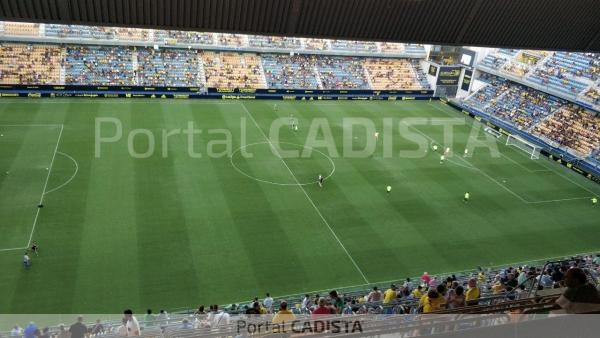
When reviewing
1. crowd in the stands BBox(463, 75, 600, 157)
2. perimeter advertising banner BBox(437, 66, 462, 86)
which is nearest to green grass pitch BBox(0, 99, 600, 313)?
crowd in the stands BBox(463, 75, 600, 157)

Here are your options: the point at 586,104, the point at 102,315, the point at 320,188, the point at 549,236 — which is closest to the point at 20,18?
the point at 102,315

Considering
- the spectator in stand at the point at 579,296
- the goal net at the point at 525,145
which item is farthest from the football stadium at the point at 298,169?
the goal net at the point at 525,145

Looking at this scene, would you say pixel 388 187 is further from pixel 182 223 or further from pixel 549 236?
pixel 182 223

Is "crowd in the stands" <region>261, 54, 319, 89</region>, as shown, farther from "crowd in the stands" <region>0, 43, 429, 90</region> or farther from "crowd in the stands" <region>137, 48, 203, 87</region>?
"crowd in the stands" <region>137, 48, 203, 87</region>

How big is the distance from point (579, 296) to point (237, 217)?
18.6 m

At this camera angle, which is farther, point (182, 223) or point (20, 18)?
point (182, 223)

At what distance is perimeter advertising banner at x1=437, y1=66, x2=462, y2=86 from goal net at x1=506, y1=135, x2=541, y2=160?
43.2 ft

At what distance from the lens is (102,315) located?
16.7 metres

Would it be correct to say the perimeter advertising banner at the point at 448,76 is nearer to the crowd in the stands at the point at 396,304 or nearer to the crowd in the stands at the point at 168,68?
the crowd in the stands at the point at 168,68

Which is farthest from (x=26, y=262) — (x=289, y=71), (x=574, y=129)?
(x=574, y=129)

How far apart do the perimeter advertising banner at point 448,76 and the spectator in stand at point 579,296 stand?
4732 centimetres

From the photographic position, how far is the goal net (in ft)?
122

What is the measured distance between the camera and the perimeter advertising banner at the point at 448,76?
51.5 metres

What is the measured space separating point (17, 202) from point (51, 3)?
52.4 ft
